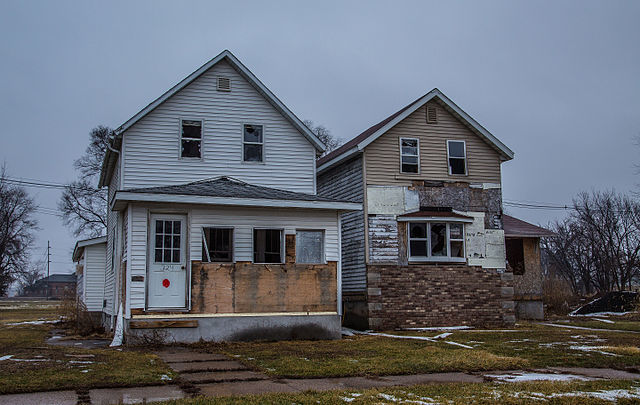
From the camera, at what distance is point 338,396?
7.85m

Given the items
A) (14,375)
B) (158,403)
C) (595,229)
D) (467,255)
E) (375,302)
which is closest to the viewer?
(158,403)

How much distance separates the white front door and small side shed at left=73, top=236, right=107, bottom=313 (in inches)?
310

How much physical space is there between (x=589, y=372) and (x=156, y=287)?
9.70 meters

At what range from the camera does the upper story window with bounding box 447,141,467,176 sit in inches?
858

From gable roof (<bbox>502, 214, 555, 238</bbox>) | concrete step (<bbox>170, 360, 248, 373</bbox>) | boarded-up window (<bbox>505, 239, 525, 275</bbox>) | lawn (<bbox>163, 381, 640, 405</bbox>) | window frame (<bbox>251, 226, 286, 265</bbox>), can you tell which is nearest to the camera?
lawn (<bbox>163, 381, 640, 405</bbox>)

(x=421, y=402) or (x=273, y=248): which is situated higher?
(x=273, y=248)

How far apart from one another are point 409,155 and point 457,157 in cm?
176

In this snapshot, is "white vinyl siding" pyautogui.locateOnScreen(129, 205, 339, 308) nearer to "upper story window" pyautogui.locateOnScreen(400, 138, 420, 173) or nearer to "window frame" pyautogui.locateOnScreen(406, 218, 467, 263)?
"window frame" pyautogui.locateOnScreen(406, 218, 467, 263)

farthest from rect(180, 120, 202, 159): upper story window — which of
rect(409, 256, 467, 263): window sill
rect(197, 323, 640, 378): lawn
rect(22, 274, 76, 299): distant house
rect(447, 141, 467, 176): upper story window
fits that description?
rect(22, 274, 76, 299): distant house

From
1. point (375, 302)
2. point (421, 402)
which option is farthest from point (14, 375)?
point (375, 302)

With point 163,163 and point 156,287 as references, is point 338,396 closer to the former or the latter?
point 156,287

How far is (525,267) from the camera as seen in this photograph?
27281 mm

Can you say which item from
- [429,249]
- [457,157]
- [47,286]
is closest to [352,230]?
[429,249]

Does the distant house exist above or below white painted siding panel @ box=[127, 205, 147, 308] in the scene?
below
